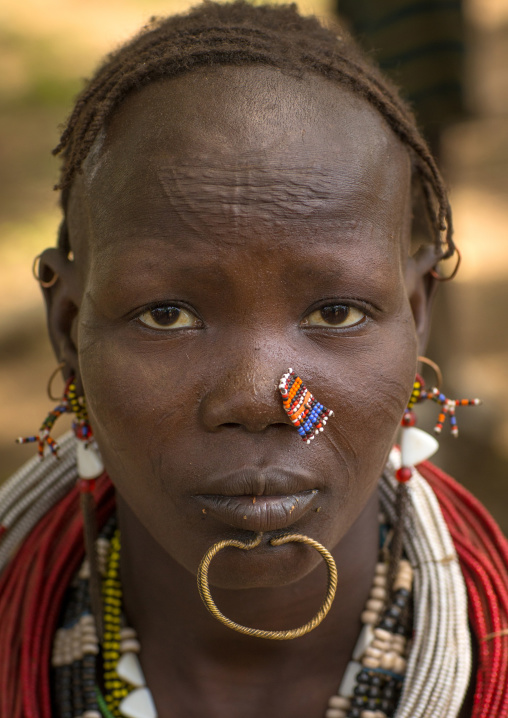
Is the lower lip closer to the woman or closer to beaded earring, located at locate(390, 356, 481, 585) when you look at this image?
the woman

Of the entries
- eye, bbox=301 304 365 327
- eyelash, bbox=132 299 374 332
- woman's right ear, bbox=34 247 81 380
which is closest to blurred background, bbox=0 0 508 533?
woman's right ear, bbox=34 247 81 380

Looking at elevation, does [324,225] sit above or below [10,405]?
below

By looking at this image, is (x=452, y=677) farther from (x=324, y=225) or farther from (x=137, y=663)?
(x=324, y=225)

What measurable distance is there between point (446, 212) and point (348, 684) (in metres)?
1.15

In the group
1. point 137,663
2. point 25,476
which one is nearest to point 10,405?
point 25,476

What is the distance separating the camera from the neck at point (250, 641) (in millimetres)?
2203

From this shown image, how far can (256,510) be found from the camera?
1796mm

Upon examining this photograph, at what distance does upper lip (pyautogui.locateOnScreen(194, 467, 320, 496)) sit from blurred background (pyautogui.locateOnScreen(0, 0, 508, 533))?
1.15m

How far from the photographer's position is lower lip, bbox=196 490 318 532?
1799 mm

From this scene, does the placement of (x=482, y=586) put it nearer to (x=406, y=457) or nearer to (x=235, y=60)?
(x=406, y=457)

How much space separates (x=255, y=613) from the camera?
215cm

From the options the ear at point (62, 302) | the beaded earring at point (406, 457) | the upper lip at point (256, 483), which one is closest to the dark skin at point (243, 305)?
the upper lip at point (256, 483)

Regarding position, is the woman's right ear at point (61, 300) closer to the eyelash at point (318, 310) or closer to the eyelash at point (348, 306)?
the eyelash at point (318, 310)

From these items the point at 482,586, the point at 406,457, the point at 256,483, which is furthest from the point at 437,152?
the point at 256,483
